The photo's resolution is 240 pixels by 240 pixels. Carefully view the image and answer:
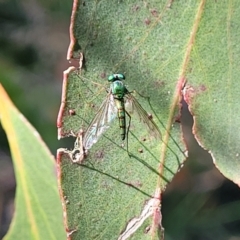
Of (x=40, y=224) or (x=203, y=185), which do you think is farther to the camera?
(x=203, y=185)

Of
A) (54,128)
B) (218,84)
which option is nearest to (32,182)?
(218,84)

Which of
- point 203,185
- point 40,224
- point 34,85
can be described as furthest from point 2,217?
point 40,224

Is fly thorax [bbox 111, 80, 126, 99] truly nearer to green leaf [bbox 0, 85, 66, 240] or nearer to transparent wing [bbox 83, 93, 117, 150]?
transparent wing [bbox 83, 93, 117, 150]

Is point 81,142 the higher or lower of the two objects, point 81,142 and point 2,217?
the lower

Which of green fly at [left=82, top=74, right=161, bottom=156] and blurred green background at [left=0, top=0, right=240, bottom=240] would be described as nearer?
green fly at [left=82, top=74, right=161, bottom=156]

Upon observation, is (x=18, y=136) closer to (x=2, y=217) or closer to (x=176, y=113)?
(x=176, y=113)

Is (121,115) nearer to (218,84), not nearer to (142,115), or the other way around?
(142,115)

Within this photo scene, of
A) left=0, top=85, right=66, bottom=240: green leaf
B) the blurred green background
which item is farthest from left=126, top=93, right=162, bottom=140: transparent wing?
the blurred green background

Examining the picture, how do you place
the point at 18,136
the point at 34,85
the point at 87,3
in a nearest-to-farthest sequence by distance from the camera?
the point at 87,3, the point at 18,136, the point at 34,85
